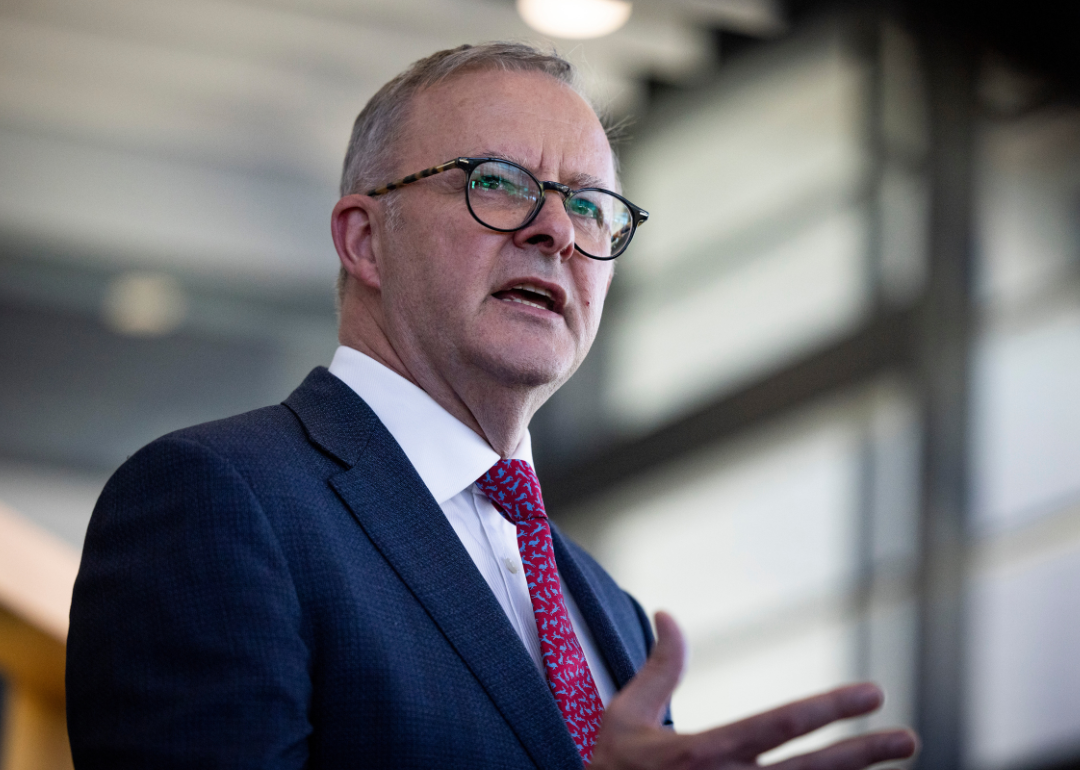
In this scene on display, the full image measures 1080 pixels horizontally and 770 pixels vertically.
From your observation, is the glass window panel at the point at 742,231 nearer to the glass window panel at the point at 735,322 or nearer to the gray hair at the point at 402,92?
the glass window panel at the point at 735,322

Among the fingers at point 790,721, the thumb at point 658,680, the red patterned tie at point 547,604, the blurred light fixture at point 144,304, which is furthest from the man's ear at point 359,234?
the blurred light fixture at point 144,304

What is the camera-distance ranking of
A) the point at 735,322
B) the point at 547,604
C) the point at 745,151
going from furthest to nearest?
the point at 745,151 → the point at 735,322 → the point at 547,604

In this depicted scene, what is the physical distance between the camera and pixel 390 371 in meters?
1.48

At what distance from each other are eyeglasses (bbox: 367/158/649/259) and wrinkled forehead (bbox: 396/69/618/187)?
1.0 inches

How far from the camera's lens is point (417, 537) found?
A: 1.27 metres

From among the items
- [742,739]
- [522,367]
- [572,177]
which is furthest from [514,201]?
[742,739]

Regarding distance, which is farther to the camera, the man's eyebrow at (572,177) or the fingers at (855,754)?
the man's eyebrow at (572,177)

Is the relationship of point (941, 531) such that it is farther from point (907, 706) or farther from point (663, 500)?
point (663, 500)

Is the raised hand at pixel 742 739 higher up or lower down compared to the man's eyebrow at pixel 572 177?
lower down

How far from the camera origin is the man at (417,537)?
102 centimetres

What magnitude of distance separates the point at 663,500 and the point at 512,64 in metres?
4.14

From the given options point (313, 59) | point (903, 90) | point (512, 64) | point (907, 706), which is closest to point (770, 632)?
point (907, 706)

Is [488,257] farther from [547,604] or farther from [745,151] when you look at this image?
[745,151]

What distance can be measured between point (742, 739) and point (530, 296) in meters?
0.74
